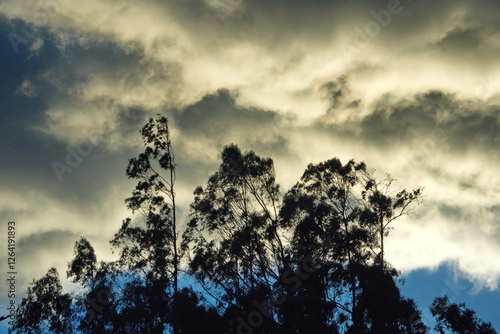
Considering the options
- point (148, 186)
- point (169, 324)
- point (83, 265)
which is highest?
point (148, 186)

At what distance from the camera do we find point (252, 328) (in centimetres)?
2736

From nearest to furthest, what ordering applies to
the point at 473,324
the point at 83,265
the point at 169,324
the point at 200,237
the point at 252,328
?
the point at 252,328
the point at 169,324
the point at 200,237
the point at 473,324
the point at 83,265

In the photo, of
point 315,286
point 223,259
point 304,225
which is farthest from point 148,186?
point 315,286

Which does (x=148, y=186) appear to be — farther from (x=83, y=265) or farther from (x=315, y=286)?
(x=315, y=286)

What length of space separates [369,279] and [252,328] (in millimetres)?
9486

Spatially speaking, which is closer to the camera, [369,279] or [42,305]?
[369,279]

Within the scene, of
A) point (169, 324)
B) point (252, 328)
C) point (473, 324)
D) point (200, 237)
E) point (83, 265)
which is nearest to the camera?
point (252, 328)

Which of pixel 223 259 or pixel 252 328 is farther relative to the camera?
pixel 223 259

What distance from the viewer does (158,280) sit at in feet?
103

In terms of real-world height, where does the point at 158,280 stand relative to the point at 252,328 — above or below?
above

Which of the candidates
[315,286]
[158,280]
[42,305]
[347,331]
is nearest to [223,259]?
[158,280]

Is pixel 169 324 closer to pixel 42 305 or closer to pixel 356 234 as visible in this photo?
pixel 356 234

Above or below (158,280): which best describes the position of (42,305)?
above

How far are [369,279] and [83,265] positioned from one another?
28743 mm
